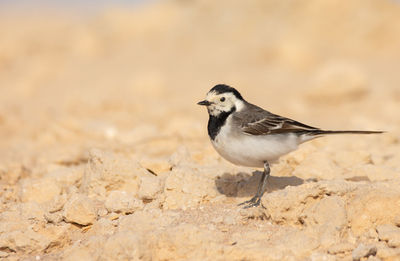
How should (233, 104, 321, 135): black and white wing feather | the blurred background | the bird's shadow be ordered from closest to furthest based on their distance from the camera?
(233, 104, 321, 135): black and white wing feather
the bird's shadow
the blurred background

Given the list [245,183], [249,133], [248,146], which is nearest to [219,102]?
[249,133]

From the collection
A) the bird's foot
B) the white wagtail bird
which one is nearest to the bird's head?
the white wagtail bird

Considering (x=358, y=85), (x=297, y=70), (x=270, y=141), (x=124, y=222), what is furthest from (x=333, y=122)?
(x=124, y=222)

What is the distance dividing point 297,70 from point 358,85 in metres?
3.28

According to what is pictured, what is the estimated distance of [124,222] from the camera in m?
4.81

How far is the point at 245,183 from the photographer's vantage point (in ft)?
20.2

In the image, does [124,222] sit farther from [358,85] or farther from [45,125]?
[358,85]

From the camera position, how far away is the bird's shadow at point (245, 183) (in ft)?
19.5

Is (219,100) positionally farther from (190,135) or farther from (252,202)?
(190,135)

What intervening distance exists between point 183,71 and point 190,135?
8.49m

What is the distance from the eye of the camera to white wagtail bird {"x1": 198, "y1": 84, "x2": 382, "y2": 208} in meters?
5.64

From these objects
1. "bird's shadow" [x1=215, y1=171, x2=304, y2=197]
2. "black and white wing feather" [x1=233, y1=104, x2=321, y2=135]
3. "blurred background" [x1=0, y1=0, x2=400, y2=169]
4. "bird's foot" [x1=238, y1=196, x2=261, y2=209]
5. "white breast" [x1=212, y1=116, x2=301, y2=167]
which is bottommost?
"bird's foot" [x1=238, y1=196, x2=261, y2=209]

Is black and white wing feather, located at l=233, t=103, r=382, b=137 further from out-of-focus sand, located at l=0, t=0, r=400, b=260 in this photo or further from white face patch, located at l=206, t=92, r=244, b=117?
out-of-focus sand, located at l=0, t=0, r=400, b=260

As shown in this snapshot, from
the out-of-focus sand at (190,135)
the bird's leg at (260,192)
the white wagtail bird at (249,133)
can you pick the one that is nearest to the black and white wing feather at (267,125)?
the white wagtail bird at (249,133)
